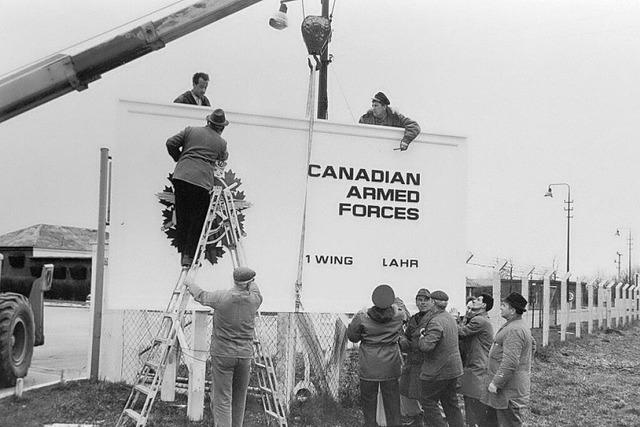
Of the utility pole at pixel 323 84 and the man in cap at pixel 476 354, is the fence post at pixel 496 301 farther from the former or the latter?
the man in cap at pixel 476 354

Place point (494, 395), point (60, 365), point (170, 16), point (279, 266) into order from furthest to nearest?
point (60, 365)
point (279, 266)
point (170, 16)
point (494, 395)

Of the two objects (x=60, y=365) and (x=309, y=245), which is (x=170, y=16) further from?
(x=60, y=365)

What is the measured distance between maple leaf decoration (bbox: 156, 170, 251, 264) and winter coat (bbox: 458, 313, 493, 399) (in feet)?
8.85

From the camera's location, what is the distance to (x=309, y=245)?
8.30 m

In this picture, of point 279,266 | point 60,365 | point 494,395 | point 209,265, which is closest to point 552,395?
point 494,395

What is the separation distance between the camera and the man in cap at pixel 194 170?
283 inches

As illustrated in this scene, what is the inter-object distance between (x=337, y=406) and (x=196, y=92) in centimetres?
412

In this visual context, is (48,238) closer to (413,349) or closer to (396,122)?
(396,122)

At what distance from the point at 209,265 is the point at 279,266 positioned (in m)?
0.81

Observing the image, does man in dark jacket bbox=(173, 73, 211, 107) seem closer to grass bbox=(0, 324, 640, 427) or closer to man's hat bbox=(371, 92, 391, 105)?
man's hat bbox=(371, 92, 391, 105)

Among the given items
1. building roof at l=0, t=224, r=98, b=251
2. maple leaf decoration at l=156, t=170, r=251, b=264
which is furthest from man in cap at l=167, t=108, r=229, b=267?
building roof at l=0, t=224, r=98, b=251

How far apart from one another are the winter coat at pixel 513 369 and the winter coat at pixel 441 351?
44cm

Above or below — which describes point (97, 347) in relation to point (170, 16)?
below

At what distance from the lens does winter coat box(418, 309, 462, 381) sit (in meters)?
7.16
